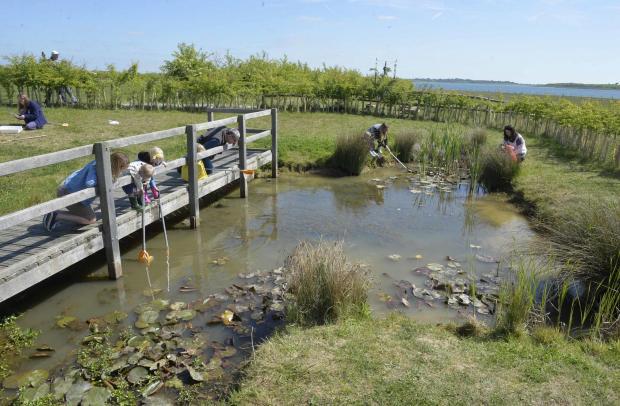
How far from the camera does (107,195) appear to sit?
212 inches

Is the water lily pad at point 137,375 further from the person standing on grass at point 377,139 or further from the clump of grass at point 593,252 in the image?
the person standing on grass at point 377,139

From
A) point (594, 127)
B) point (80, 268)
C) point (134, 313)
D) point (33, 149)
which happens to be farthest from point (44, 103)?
point (594, 127)

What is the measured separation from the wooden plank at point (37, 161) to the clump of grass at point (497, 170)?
8407mm

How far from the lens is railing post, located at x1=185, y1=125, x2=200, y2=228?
7293 mm

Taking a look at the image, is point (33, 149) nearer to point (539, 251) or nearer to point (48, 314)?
point (48, 314)

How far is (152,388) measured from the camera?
12.0ft

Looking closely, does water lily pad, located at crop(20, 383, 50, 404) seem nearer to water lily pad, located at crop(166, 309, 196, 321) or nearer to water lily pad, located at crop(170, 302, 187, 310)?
water lily pad, located at crop(166, 309, 196, 321)

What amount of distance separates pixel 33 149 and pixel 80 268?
22.3 feet

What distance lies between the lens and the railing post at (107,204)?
5.29 meters

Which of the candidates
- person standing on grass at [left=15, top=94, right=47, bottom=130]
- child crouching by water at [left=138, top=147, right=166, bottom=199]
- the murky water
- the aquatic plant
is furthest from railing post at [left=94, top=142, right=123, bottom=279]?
person standing on grass at [left=15, top=94, right=47, bottom=130]

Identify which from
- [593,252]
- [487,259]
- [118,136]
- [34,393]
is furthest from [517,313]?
[118,136]

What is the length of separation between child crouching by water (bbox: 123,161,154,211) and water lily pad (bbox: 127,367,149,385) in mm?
2709

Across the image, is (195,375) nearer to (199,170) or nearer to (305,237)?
(305,237)

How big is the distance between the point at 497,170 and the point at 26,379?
9528 millimetres
